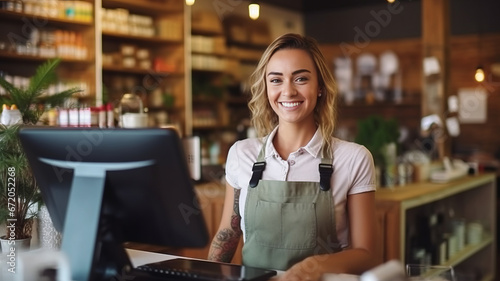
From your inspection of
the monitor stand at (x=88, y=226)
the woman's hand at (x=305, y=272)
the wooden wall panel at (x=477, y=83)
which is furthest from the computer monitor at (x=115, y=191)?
the wooden wall panel at (x=477, y=83)

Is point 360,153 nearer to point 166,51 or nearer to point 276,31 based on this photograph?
point 166,51

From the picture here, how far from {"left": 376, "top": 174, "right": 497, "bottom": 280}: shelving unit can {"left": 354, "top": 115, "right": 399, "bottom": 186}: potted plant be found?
141 millimetres

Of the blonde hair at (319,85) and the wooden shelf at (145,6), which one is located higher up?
the wooden shelf at (145,6)

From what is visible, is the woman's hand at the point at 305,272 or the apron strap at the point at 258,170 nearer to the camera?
the woman's hand at the point at 305,272

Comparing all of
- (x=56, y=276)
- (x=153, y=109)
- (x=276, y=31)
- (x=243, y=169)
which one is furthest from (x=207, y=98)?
(x=56, y=276)

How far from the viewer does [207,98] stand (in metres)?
7.05

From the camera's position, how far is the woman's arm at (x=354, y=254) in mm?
1578

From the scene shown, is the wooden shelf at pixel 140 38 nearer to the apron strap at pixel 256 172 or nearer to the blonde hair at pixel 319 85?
the blonde hair at pixel 319 85

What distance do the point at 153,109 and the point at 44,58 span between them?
1617mm

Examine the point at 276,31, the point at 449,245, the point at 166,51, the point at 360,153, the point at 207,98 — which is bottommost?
the point at 449,245

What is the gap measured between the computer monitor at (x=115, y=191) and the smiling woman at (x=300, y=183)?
62 centimetres

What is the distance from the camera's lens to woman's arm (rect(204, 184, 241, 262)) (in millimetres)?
2051

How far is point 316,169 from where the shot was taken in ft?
6.49

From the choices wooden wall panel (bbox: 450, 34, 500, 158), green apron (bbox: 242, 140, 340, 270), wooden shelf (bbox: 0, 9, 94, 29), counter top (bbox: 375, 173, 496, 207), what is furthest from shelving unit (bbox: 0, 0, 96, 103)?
wooden wall panel (bbox: 450, 34, 500, 158)
